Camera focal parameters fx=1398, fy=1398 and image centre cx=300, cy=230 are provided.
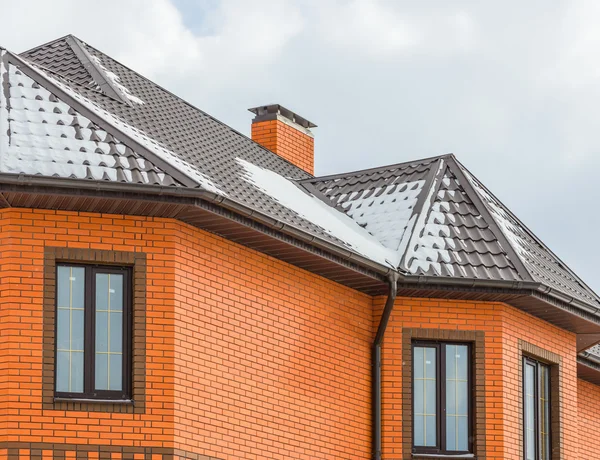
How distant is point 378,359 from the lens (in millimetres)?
16391

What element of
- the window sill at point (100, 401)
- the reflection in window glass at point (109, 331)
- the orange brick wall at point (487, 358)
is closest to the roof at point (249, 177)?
the orange brick wall at point (487, 358)

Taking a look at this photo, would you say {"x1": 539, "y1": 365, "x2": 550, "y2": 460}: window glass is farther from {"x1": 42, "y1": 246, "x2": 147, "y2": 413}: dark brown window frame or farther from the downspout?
{"x1": 42, "y1": 246, "x2": 147, "y2": 413}: dark brown window frame

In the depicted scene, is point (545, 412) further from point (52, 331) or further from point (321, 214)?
point (52, 331)

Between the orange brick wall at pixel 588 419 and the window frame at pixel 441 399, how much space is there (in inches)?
177

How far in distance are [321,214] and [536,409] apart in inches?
142

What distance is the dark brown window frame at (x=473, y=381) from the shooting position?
1619cm

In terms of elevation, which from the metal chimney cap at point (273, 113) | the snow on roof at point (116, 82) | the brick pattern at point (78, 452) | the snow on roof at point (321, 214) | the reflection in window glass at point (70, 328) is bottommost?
the brick pattern at point (78, 452)

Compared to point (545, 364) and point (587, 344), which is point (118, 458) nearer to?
point (545, 364)

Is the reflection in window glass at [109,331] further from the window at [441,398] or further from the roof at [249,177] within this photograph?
the window at [441,398]

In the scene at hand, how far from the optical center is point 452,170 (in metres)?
18.5

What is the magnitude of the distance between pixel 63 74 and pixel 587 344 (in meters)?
7.86

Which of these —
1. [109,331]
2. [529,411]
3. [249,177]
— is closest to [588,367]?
[529,411]

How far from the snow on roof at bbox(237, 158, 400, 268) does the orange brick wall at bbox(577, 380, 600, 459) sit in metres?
5.14

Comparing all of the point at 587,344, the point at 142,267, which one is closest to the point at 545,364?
the point at 587,344
